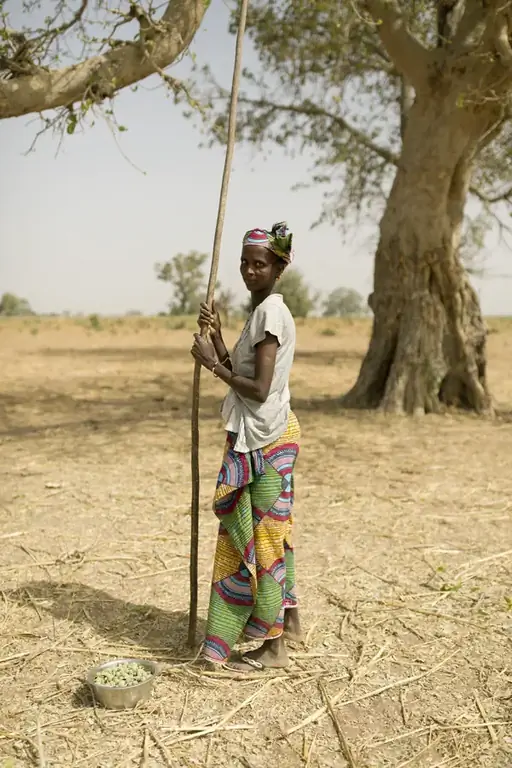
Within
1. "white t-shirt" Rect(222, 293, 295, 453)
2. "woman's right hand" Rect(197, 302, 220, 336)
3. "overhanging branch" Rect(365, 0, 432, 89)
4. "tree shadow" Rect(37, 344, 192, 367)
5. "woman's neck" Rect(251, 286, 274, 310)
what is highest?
"overhanging branch" Rect(365, 0, 432, 89)

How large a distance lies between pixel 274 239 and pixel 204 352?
20.8 inches

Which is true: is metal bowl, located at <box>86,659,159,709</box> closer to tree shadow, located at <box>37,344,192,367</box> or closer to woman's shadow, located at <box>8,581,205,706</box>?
woman's shadow, located at <box>8,581,205,706</box>

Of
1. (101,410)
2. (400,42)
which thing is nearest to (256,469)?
(101,410)

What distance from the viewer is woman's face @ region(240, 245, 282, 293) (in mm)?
3031

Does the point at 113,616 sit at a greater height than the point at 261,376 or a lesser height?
lesser

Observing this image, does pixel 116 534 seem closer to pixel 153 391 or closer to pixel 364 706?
pixel 364 706

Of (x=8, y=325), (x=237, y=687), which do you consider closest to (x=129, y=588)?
(x=237, y=687)

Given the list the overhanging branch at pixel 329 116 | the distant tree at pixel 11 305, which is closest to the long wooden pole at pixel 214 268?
the overhanging branch at pixel 329 116

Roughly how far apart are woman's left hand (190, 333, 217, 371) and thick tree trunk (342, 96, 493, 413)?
6091mm

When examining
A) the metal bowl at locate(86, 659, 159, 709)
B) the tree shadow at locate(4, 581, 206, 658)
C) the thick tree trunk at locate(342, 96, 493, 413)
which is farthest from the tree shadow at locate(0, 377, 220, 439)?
the metal bowl at locate(86, 659, 159, 709)

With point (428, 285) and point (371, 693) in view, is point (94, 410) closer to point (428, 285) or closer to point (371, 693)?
point (428, 285)

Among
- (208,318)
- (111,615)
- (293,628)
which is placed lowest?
(111,615)

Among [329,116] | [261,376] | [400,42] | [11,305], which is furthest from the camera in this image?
[11,305]

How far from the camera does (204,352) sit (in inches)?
120
